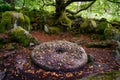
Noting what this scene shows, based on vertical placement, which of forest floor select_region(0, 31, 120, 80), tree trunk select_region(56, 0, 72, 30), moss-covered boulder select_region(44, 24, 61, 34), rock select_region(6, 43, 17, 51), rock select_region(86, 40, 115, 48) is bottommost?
forest floor select_region(0, 31, 120, 80)

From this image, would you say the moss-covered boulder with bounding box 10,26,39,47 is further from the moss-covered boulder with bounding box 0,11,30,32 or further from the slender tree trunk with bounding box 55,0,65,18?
the slender tree trunk with bounding box 55,0,65,18

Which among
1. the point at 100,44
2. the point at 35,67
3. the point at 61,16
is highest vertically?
the point at 61,16

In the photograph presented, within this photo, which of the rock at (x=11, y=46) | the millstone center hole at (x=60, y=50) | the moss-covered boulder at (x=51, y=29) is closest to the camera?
the millstone center hole at (x=60, y=50)

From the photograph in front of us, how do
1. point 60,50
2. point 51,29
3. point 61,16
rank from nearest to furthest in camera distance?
point 60,50 < point 51,29 < point 61,16

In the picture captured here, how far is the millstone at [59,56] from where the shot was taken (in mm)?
5777

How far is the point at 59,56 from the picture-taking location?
6.02 m

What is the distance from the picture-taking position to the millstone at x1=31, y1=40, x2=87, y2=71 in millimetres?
5777

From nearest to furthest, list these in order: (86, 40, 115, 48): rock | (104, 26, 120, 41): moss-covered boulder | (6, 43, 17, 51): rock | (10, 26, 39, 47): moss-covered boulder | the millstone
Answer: the millstone, (6, 43, 17, 51): rock, (10, 26, 39, 47): moss-covered boulder, (86, 40, 115, 48): rock, (104, 26, 120, 41): moss-covered boulder

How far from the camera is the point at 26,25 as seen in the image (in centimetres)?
823

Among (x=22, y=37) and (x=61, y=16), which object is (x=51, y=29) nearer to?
(x=61, y=16)

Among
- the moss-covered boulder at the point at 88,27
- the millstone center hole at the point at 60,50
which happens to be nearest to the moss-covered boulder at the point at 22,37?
the millstone center hole at the point at 60,50

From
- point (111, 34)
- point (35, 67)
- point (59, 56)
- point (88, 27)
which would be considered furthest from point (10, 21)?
point (111, 34)

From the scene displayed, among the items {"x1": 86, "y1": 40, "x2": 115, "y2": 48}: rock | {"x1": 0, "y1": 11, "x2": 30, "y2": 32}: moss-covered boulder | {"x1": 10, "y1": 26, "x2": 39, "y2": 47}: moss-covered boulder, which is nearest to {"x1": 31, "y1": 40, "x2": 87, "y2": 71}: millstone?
{"x1": 10, "y1": 26, "x2": 39, "y2": 47}: moss-covered boulder

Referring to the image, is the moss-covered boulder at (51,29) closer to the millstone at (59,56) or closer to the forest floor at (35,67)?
the forest floor at (35,67)
